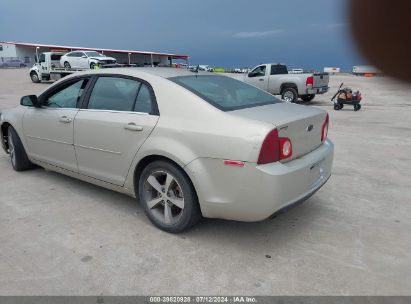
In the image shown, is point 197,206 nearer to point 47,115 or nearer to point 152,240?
point 152,240

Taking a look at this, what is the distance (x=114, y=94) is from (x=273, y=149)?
195 centimetres

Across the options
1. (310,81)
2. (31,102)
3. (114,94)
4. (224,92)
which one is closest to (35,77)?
(310,81)

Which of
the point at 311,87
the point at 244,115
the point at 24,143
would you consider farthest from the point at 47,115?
the point at 311,87

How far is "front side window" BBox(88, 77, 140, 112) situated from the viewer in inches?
150

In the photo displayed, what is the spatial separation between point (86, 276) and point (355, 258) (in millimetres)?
2194

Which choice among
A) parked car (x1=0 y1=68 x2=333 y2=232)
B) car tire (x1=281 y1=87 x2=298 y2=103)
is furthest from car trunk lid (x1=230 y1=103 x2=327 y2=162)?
car tire (x1=281 y1=87 x2=298 y2=103)

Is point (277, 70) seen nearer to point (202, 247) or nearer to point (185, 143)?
point (185, 143)

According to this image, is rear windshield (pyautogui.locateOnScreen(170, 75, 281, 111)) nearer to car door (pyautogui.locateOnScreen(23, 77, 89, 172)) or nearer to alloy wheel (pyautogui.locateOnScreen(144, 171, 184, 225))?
alloy wheel (pyautogui.locateOnScreen(144, 171, 184, 225))

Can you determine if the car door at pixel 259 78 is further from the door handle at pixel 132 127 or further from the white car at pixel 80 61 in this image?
the white car at pixel 80 61

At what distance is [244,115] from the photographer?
3141 millimetres

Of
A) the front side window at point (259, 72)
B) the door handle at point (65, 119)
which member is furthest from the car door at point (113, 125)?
the front side window at point (259, 72)

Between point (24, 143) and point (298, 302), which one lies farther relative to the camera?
point (24, 143)

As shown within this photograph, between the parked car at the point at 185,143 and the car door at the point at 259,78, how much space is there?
39.9 feet

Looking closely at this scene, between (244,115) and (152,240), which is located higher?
(244,115)
